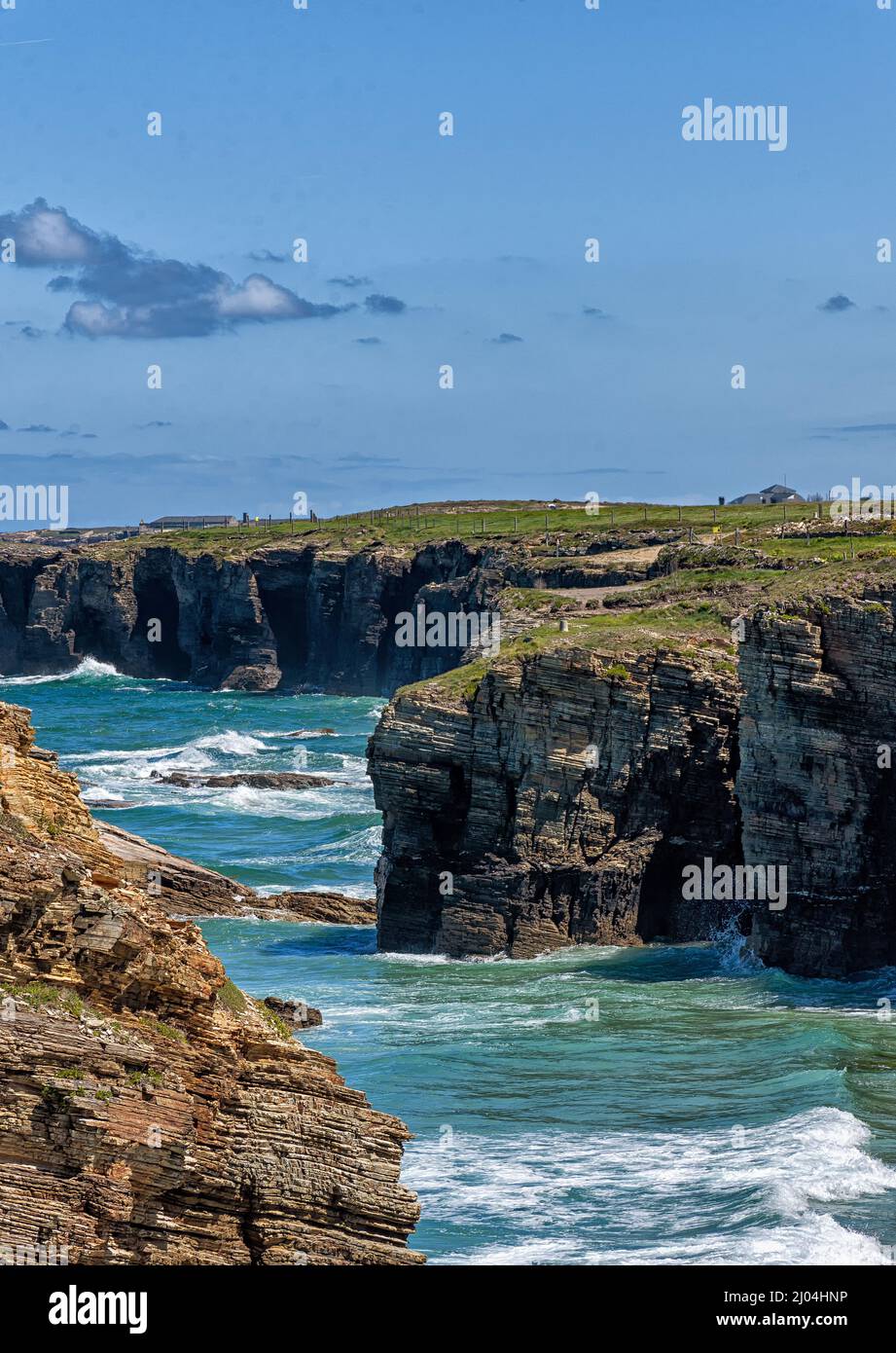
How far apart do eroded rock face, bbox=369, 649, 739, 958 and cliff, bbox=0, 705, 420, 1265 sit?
2895 cm

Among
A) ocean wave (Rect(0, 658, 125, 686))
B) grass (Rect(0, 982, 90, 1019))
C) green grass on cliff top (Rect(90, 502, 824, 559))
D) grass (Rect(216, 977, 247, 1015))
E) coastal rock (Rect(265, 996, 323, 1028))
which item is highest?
green grass on cliff top (Rect(90, 502, 824, 559))

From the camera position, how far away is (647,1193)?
93.2 ft

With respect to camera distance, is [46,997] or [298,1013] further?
[298,1013]

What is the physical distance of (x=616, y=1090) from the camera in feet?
114

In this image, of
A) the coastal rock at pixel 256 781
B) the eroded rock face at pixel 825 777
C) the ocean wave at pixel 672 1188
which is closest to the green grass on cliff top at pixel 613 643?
the eroded rock face at pixel 825 777

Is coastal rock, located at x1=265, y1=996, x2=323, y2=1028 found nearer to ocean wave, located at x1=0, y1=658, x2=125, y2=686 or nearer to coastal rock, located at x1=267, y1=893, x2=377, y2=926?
coastal rock, located at x1=267, y1=893, x2=377, y2=926

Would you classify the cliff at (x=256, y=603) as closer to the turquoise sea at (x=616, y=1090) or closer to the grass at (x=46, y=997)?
the turquoise sea at (x=616, y=1090)

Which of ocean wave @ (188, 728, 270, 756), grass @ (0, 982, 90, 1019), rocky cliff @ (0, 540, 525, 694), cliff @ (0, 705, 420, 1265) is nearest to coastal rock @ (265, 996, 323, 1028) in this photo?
cliff @ (0, 705, 420, 1265)

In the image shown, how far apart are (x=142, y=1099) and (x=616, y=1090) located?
19110 mm

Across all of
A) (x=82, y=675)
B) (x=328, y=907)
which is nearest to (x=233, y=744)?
(x=328, y=907)

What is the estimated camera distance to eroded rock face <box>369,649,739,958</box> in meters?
48.2

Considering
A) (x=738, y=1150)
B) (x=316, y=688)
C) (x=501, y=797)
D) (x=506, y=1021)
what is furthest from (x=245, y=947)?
(x=316, y=688)

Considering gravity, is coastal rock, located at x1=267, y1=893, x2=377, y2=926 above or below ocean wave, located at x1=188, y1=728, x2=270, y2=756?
below

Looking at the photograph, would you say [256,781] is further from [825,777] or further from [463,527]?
[463,527]
